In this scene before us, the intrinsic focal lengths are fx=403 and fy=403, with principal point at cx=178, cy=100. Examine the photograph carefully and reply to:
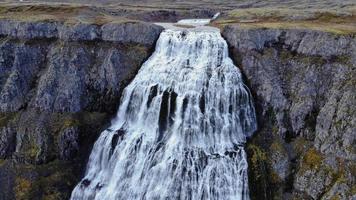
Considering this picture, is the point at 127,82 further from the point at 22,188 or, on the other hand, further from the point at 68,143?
the point at 22,188

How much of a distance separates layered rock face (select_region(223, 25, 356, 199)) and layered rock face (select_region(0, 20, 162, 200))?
40.8 ft

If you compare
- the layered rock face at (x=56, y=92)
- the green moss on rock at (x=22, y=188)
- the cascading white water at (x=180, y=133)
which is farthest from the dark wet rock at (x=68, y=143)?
the green moss on rock at (x=22, y=188)

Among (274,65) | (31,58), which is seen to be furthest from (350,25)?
(31,58)

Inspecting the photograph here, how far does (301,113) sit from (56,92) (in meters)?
23.3

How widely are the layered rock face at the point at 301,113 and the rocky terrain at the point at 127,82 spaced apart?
84 mm

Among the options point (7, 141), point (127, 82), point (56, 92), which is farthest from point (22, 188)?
→ point (127, 82)

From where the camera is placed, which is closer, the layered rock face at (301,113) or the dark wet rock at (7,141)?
the layered rock face at (301,113)

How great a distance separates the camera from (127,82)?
40812mm

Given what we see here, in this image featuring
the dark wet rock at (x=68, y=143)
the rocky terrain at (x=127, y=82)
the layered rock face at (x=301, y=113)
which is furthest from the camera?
the dark wet rock at (x=68, y=143)

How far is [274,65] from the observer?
122 feet

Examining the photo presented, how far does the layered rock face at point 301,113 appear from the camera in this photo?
30172 millimetres

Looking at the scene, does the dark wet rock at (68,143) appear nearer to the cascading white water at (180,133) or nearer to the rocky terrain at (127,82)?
the rocky terrain at (127,82)

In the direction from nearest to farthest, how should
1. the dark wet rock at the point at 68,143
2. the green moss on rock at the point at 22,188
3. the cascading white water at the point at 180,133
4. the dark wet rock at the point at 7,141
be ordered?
the cascading white water at the point at 180,133 → the green moss on rock at the point at 22,188 → the dark wet rock at the point at 68,143 → the dark wet rock at the point at 7,141

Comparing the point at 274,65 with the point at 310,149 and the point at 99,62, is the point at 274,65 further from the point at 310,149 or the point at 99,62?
the point at 99,62
